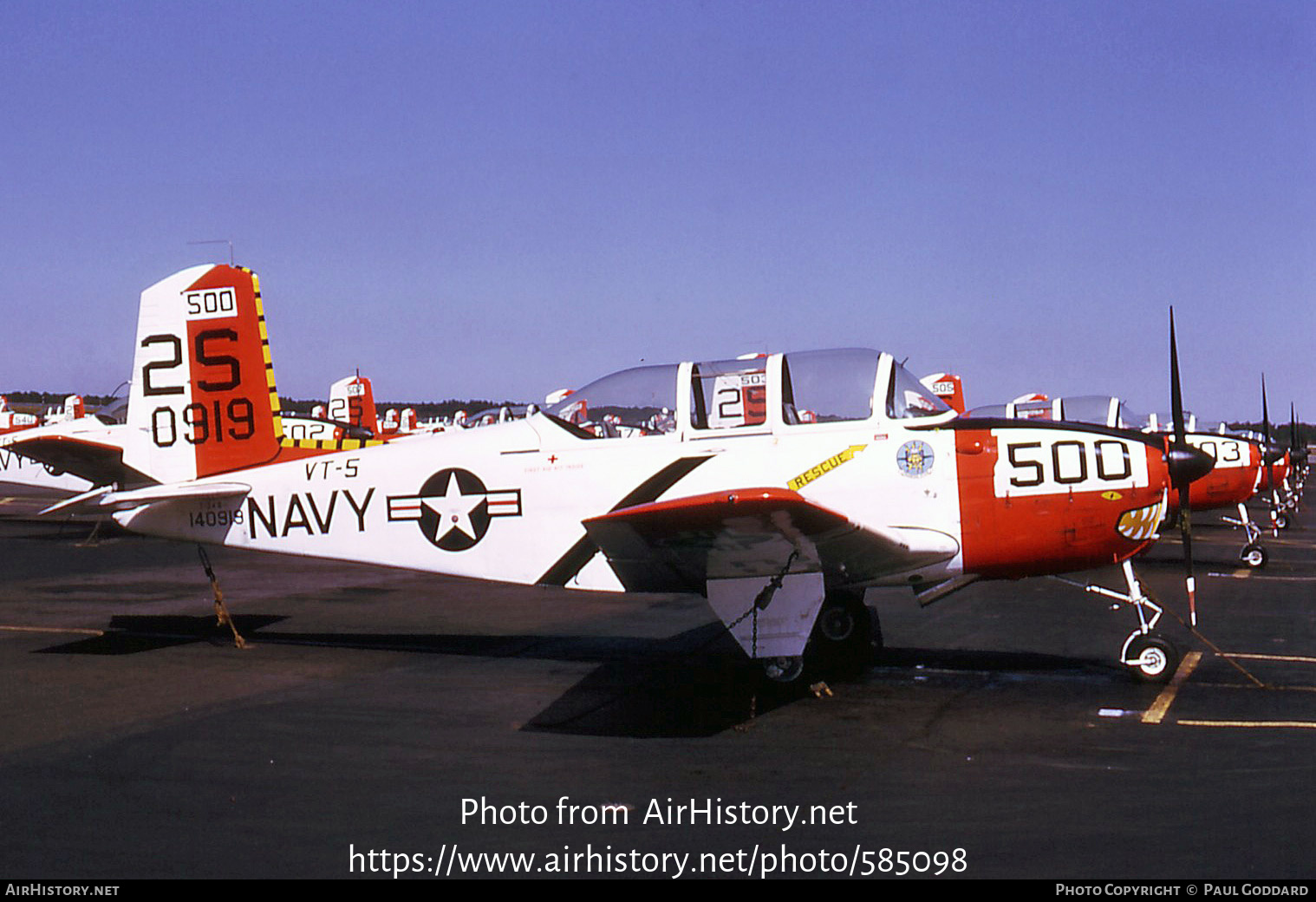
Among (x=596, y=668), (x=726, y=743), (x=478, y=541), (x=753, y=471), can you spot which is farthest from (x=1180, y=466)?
(x=478, y=541)

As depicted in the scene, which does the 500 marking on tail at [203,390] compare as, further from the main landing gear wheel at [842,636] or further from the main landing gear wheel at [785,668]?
the main landing gear wheel at [842,636]

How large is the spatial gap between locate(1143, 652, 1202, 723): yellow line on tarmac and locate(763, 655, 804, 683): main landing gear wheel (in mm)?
2222

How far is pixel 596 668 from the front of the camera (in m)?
8.73

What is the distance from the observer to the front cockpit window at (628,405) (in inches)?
327

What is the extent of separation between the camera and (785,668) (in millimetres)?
7645

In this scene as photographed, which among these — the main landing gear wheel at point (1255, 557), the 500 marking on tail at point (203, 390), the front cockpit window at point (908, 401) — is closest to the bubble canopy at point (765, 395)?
the front cockpit window at point (908, 401)

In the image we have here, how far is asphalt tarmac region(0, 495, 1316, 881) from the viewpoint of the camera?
461 centimetres

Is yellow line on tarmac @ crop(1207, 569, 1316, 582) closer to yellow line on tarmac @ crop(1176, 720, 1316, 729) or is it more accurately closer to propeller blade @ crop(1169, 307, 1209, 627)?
propeller blade @ crop(1169, 307, 1209, 627)

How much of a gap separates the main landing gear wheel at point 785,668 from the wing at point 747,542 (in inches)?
25.3

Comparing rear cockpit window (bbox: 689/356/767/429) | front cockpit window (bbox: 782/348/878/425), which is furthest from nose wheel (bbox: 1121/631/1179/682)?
rear cockpit window (bbox: 689/356/767/429)

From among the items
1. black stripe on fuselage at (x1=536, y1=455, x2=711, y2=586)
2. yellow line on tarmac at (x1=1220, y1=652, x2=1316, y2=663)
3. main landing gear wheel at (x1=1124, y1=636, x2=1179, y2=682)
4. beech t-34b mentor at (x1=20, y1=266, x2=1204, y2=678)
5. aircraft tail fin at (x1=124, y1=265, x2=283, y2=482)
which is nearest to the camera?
beech t-34b mentor at (x1=20, y1=266, x2=1204, y2=678)

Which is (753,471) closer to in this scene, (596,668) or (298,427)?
(596,668)

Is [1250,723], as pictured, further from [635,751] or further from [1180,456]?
[635,751]

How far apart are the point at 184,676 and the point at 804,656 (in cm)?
486
